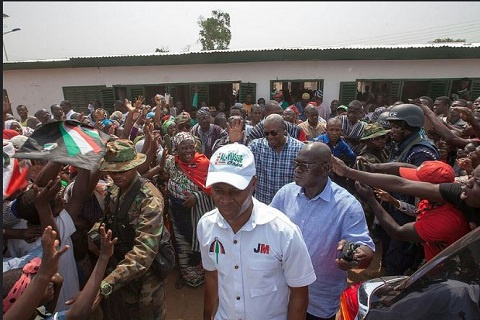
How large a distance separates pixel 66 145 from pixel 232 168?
1087 millimetres

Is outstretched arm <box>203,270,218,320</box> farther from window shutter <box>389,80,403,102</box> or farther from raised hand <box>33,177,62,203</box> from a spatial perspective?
window shutter <box>389,80,403,102</box>

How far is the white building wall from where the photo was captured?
31.5 feet

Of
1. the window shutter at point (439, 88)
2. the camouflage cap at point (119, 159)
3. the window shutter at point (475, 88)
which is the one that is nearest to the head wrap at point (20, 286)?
the camouflage cap at point (119, 159)

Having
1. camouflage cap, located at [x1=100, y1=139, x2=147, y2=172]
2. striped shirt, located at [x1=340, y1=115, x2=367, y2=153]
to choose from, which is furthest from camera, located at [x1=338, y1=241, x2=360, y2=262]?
striped shirt, located at [x1=340, y1=115, x2=367, y2=153]

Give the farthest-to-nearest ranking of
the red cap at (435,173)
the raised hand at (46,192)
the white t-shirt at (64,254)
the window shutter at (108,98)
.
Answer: the window shutter at (108,98)
the red cap at (435,173)
the white t-shirt at (64,254)
the raised hand at (46,192)

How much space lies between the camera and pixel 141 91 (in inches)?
440

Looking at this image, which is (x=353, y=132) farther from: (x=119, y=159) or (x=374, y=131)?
(x=119, y=159)

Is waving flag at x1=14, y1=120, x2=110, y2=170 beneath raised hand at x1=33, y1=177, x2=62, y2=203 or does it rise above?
above

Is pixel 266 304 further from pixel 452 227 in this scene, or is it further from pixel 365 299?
pixel 452 227

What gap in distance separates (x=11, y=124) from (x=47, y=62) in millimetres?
7372

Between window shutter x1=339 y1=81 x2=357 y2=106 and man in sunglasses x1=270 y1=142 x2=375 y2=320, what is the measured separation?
8.43 metres

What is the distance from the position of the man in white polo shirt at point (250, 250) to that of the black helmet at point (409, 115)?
2.14 meters

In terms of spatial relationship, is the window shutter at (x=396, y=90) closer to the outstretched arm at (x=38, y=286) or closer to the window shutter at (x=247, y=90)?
the window shutter at (x=247, y=90)

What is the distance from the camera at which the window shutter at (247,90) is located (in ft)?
33.7
